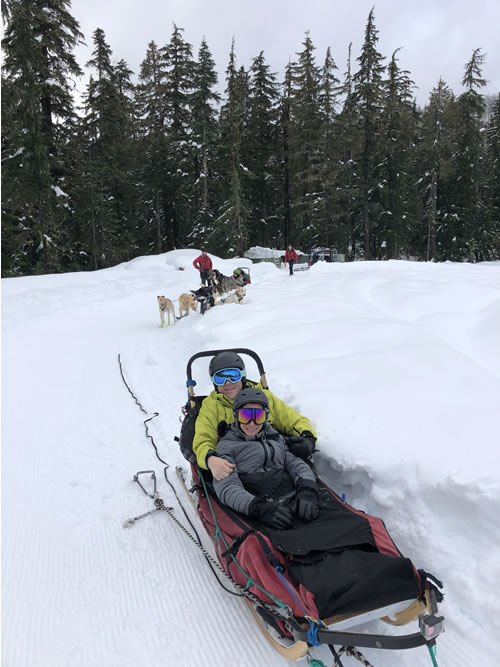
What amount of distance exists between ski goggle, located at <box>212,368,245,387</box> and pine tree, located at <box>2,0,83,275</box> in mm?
13600

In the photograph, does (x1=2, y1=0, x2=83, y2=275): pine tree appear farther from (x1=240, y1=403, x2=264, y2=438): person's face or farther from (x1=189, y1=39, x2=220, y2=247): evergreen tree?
(x1=240, y1=403, x2=264, y2=438): person's face

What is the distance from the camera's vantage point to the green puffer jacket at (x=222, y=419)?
3016mm

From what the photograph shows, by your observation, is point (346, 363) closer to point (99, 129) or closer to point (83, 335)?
point (83, 335)

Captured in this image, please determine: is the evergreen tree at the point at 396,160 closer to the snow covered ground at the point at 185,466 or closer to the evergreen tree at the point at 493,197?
the evergreen tree at the point at 493,197

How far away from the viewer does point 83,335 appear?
942 cm

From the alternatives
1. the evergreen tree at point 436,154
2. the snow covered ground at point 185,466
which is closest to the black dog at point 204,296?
the snow covered ground at point 185,466

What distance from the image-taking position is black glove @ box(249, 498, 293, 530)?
2.29 meters

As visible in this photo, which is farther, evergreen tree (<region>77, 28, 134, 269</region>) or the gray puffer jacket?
evergreen tree (<region>77, 28, 134, 269</region>)

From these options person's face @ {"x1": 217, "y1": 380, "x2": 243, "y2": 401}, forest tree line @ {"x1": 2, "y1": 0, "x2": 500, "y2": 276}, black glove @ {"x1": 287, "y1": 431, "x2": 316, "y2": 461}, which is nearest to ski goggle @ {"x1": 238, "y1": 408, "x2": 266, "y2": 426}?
black glove @ {"x1": 287, "y1": 431, "x2": 316, "y2": 461}

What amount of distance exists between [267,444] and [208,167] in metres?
28.2

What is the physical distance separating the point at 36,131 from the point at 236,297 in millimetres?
11104

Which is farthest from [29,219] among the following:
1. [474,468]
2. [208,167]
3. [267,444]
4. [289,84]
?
[289,84]

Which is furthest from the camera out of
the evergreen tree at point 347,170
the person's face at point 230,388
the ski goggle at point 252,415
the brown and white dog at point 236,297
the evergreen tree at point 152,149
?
the evergreen tree at point 152,149

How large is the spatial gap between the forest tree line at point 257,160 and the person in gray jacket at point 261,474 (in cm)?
1694
